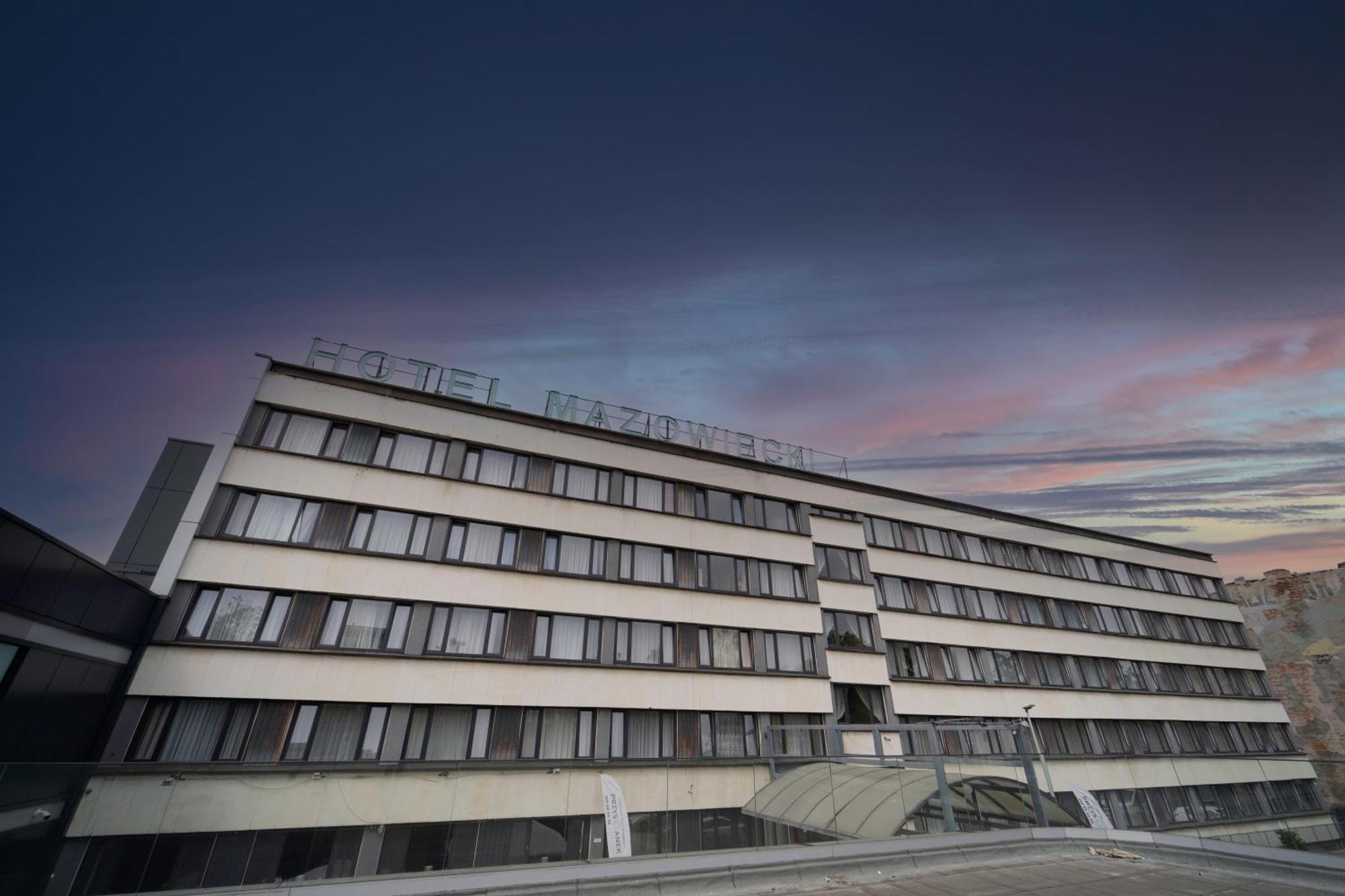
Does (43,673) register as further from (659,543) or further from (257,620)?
(659,543)

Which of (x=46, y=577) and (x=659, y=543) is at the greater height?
(x=659, y=543)

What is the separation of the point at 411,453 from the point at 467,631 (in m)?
8.36

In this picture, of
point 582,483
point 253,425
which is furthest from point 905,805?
point 253,425

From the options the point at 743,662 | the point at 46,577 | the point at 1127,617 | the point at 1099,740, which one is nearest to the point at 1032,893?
the point at 743,662

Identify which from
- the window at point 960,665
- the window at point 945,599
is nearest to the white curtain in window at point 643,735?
the window at point 960,665

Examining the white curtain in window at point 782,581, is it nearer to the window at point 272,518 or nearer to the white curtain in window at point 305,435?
the window at point 272,518

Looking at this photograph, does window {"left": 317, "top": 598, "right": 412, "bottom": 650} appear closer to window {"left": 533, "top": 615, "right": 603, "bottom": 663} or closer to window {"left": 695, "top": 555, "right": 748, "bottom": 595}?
window {"left": 533, "top": 615, "right": 603, "bottom": 663}

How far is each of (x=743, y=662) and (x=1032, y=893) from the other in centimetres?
1944

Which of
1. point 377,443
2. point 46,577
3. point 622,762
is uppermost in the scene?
point 377,443

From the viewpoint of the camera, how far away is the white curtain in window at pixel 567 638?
942 inches

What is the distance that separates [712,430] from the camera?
33906 millimetres

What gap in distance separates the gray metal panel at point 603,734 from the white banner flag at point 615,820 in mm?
1332

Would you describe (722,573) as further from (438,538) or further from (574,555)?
(438,538)

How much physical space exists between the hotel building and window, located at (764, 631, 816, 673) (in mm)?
116
